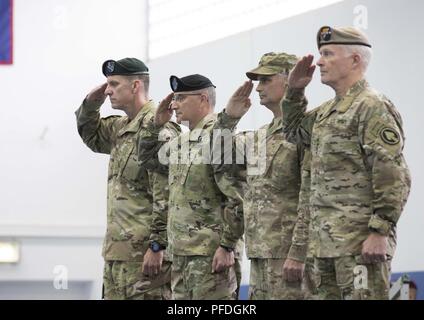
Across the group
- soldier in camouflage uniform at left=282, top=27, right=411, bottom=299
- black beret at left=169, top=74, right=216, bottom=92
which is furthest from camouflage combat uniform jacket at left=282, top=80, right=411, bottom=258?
black beret at left=169, top=74, right=216, bottom=92

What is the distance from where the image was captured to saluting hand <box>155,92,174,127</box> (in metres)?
4.91

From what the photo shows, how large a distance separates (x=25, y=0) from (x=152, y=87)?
138 centimetres

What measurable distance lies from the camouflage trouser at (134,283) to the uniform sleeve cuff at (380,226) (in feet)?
5.21

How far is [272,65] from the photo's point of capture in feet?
15.2

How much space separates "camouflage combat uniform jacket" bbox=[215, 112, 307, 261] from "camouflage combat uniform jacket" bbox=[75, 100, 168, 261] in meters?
0.56

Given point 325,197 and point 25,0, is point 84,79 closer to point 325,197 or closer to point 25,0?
point 25,0

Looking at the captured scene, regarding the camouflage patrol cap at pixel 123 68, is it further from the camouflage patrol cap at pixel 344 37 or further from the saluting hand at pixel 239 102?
the camouflage patrol cap at pixel 344 37

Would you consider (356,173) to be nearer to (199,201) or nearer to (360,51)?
(360,51)

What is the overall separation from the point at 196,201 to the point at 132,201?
1.57 ft

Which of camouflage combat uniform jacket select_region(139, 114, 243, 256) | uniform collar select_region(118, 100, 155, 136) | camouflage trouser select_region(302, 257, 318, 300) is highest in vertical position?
uniform collar select_region(118, 100, 155, 136)

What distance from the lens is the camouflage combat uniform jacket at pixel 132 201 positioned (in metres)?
4.92

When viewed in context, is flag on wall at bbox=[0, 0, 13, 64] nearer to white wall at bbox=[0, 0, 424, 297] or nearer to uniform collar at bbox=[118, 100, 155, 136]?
white wall at bbox=[0, 0, 424, 297]

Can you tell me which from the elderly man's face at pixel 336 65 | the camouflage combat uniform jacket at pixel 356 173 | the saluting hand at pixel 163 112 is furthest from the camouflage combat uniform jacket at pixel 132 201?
the elderly man's face at pixel 336 65
